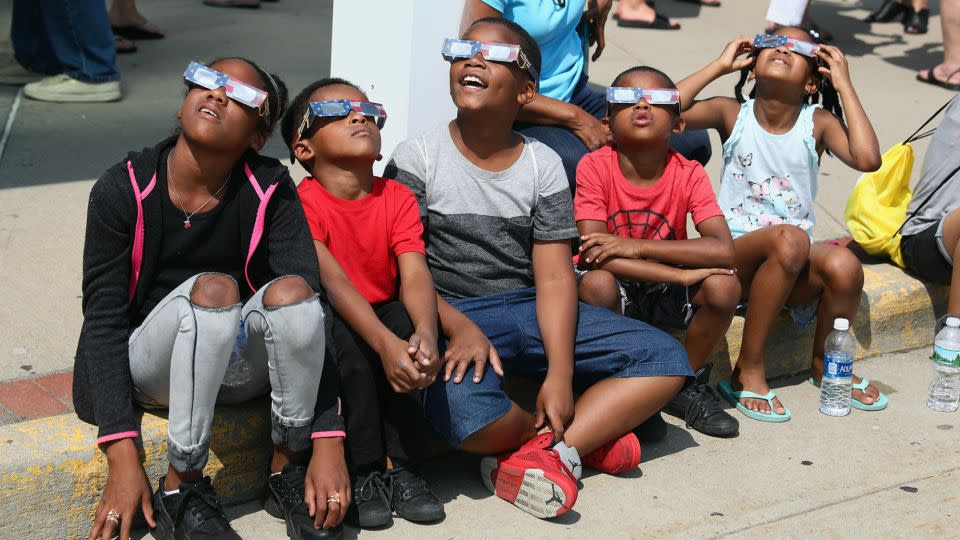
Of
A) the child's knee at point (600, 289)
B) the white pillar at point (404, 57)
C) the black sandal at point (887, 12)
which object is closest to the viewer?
the child's knee at point (600, 289)

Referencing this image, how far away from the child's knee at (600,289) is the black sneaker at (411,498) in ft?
2.88

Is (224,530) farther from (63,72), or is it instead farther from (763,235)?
(63,72)

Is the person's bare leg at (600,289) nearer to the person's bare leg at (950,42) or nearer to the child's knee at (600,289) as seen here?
the child's knee at (600,289)

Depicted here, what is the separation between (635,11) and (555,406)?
545 cm

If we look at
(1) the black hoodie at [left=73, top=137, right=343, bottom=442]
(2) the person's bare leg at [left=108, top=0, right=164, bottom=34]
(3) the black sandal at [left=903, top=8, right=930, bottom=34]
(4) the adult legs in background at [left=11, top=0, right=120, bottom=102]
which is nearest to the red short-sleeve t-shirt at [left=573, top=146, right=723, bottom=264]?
(1) the black hoodie at [left=73, top=137, right=343, bottom=442]

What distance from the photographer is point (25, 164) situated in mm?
5215

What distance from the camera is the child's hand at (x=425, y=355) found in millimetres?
3260

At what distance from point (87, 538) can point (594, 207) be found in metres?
1.90

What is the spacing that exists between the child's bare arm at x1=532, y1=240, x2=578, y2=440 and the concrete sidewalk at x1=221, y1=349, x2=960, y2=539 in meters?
0.27

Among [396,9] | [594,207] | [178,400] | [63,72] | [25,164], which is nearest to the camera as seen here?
[178,400]

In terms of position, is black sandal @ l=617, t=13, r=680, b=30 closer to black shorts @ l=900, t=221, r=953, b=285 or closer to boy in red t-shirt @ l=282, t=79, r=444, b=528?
black shorts @ l=900, t=221, r=953, b=285

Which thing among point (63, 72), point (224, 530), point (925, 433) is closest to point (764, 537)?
point (925, 433)

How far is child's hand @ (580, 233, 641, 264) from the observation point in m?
3.89

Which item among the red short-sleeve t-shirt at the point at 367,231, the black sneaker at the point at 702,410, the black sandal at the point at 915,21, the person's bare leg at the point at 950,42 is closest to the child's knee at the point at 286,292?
the red short-sleeve t-shirt at the point at 367,231
